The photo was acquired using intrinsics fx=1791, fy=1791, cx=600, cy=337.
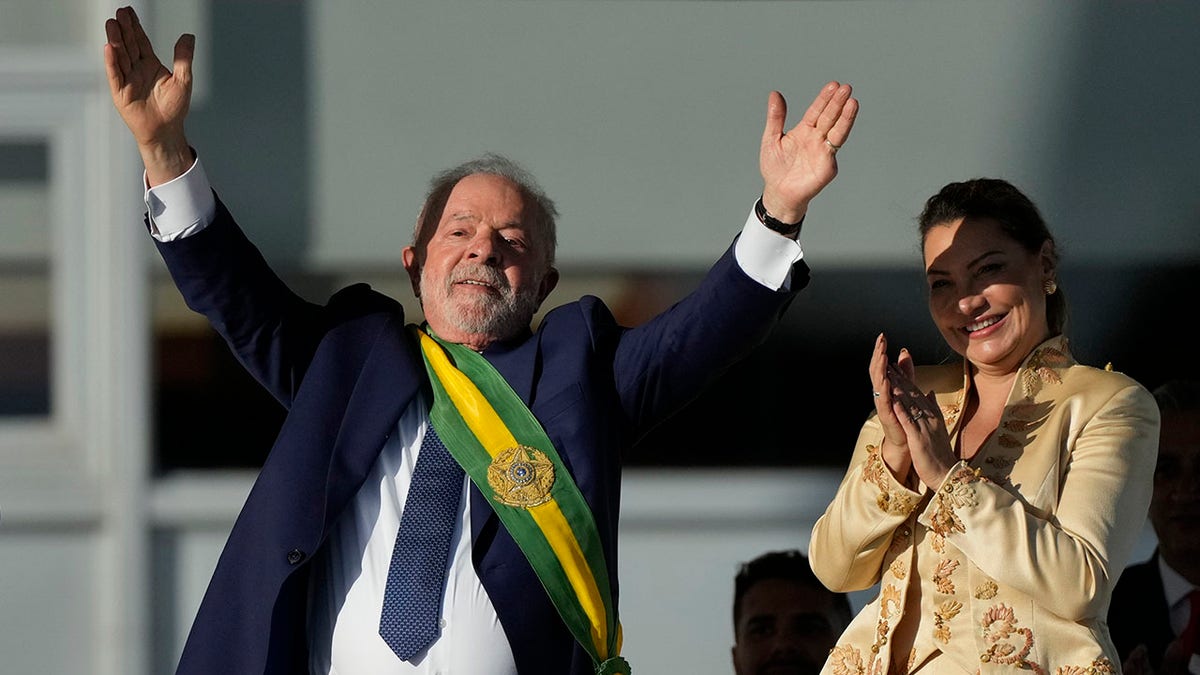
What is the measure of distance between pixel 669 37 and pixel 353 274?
1.05m

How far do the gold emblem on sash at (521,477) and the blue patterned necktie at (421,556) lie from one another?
3.0 inches

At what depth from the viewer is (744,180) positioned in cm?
478

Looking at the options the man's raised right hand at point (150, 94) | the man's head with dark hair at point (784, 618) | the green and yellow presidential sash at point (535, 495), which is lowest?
the man's head with dark hair at point (784, 618)

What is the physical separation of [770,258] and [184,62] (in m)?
1.12

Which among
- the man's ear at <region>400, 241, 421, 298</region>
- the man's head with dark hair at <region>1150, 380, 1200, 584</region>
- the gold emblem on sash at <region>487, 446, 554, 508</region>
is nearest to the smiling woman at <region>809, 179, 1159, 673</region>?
the gold emblem on sash at <region>487, 446, 554, 508</region>

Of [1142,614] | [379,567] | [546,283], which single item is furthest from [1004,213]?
[1142,614]

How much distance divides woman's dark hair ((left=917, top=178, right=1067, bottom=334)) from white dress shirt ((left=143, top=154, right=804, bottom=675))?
0.32m

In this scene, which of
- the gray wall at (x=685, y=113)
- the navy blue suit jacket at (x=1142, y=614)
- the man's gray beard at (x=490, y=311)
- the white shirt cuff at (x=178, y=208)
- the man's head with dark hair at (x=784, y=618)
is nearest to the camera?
the white shirt cuff at (x=178, y=208)

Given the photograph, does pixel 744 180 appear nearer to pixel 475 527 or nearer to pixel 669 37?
pixel 669 37

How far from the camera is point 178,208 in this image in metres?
3.26

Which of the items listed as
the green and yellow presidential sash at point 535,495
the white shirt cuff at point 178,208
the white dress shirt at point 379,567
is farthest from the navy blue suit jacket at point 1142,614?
the white shirt cuff at point 178,208

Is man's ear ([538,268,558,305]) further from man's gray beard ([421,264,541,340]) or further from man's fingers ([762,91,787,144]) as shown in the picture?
man's fingers ([762,91,787,144])

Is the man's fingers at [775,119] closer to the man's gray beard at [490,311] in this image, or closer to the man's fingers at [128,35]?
the man's gray beard at [490,311]

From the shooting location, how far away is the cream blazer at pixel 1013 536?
2951 mm
